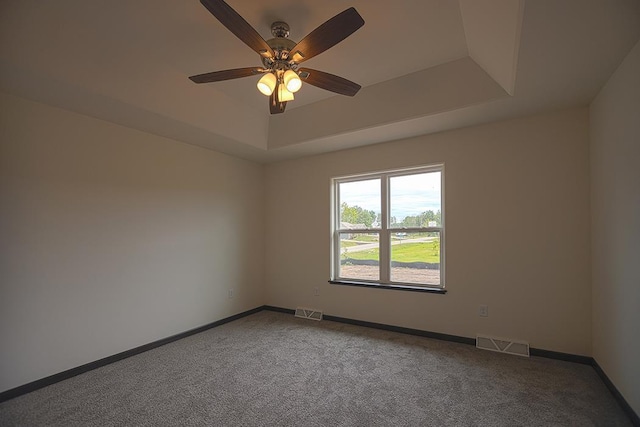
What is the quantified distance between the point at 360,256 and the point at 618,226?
267 cm

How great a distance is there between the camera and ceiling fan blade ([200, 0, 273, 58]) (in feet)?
4.94

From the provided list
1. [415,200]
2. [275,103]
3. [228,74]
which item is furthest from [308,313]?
[228,74]

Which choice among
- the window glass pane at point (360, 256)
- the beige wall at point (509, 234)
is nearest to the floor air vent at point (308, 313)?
the beige wall at point (509, 234)

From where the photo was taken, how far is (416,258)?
12.5ft

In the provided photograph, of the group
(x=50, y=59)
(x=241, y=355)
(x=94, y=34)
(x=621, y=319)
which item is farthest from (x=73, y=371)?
(x=621, y=319)

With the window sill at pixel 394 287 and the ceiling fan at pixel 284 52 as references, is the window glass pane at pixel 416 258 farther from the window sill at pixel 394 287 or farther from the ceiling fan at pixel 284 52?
the ceiling fan at pixel 284 52

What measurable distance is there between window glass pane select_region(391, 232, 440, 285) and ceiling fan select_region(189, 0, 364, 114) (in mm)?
2179

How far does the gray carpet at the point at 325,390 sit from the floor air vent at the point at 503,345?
0.32 ft

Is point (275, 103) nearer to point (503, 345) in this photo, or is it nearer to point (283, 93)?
point (283, 93)

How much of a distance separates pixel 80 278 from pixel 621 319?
447 cm

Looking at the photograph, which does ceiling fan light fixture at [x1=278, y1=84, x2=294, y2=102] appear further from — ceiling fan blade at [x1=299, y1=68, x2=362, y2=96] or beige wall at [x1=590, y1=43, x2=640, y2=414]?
beige wall at [x1=590, y1=43, x2=640, y2=414]

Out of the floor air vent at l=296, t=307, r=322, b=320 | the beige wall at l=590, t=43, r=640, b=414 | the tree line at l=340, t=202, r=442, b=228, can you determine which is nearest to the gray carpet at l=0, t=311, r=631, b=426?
the beige wall at l=590, t=43, r=640, b=414

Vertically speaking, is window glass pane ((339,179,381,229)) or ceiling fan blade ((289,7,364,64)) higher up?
ceiling fan blade ((289,7,364,64))

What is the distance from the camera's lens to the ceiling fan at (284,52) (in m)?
1.64
